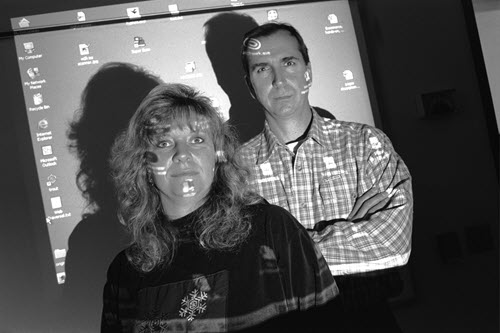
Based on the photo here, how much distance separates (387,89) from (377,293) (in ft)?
1.86

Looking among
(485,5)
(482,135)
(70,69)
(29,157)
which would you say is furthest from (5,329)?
(485,5)

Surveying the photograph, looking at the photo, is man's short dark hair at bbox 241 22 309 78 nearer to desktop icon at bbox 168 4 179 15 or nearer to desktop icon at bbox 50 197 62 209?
desktop icon at bbox 168 4 179 15

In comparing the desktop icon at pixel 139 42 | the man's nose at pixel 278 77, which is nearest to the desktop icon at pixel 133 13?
the desktop icon at pixel 139 42

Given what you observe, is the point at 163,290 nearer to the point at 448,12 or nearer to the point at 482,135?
the point at 482,135

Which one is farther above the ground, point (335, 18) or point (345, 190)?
point (335, 18)

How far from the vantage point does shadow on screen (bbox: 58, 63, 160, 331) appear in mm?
1356

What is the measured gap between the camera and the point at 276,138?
1401 mm

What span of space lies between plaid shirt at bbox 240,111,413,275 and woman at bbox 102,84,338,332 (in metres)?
0.15

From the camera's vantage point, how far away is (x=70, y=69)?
4.62 ft

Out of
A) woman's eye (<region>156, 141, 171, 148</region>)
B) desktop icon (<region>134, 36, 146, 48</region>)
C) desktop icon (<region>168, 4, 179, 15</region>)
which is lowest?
woman's eye (<region>156, 141, 171, 148</region>)

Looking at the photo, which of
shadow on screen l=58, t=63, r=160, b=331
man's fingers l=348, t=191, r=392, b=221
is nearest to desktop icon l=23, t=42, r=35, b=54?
shadow on screen l=58, t=63, r=160, b=331

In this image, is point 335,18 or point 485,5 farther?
point 485,5

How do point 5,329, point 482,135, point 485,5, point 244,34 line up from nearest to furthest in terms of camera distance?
point 5,329
point 244,34
point 482,135
point 485,5

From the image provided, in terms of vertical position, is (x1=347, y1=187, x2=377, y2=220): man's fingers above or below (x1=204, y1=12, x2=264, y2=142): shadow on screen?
below
